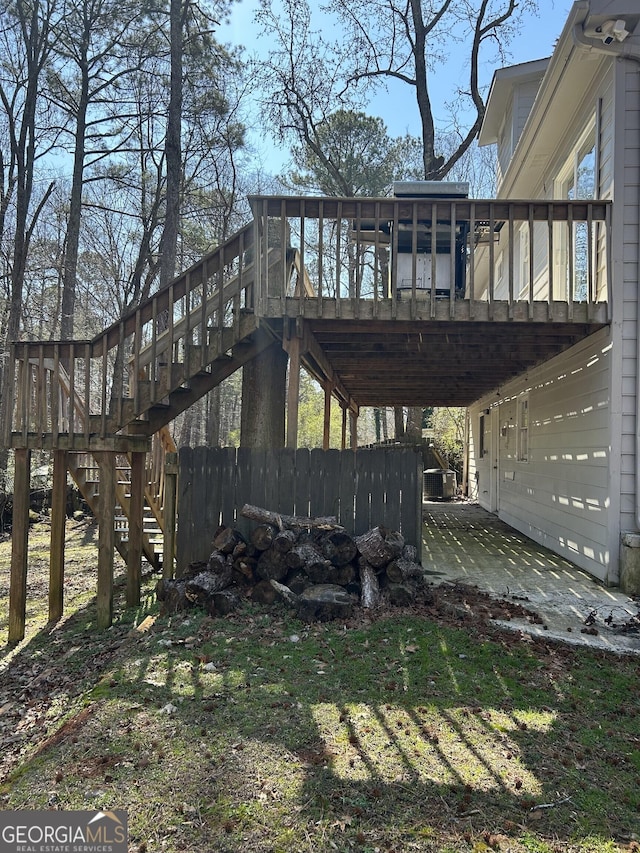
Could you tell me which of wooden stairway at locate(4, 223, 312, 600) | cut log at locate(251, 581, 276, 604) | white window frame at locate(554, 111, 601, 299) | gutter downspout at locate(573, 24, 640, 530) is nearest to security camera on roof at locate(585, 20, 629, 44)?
gutter downspout at locate(573, 24, 640, 530)

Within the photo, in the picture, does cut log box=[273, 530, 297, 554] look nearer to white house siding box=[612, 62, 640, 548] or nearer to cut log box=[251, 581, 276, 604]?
cut log box=[251, 581, 276, 604]

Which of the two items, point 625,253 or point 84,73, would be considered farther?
point 84,73

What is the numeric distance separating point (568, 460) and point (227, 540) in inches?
179

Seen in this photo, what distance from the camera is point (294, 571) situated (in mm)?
5238

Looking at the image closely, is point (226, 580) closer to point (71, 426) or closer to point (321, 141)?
point (71, 426)

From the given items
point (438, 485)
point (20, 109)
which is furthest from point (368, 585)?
point (20, 109)

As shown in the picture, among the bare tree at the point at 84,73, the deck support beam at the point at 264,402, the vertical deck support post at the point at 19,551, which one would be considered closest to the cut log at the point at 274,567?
the deck support beam at the point at 264,402

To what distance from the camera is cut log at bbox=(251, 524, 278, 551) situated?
17.4 feet

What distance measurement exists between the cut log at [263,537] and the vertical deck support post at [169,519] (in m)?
1.09

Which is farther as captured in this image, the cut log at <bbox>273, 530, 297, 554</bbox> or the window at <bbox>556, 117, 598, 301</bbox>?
the window at <bbox>556, 117, 598, 301</bbox>

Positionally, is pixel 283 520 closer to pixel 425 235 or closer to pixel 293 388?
pixel 293 388

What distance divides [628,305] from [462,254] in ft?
6.86

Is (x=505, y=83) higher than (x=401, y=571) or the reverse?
higher

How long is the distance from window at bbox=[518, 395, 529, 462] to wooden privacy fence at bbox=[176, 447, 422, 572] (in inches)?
183
